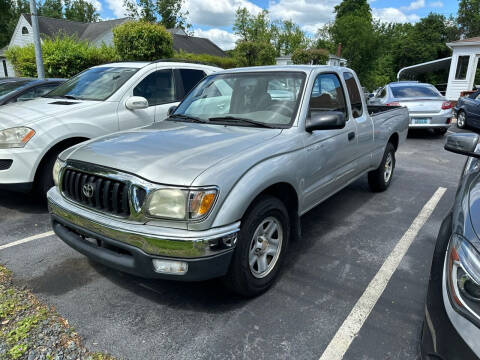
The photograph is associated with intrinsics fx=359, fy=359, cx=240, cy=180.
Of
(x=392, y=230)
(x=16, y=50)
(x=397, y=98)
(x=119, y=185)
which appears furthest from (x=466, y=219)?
(x=16, y=50)

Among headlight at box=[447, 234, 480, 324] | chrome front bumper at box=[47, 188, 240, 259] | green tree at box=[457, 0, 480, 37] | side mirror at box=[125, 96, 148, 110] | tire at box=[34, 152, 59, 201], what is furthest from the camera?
green tree at box=[457, 0, 480, 37]

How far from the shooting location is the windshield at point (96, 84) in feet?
17.4

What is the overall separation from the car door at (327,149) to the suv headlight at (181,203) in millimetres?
1265

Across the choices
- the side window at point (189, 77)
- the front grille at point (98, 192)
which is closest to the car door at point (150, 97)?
the side window at point (189, 77)

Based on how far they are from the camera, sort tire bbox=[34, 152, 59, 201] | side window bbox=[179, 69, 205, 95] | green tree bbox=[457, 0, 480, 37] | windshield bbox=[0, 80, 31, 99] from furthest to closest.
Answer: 1. green tree bbox=[457, 0, 480, 37]
2. windshield bbox=[0, 80, 31, 99]
3. side window bbox=[179, 69, 205, 95]
4. tire bbox=[34, 152, 59, 201]

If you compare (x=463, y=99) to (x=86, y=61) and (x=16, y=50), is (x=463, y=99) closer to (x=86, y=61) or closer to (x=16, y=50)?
(x=86, y=61)

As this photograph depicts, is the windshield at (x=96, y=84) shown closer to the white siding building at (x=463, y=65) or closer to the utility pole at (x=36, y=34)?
the utility pole at (x=36, y=34)

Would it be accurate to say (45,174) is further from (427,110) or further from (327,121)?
(427,110)

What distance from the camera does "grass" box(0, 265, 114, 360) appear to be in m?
2.30

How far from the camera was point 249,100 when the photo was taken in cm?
362

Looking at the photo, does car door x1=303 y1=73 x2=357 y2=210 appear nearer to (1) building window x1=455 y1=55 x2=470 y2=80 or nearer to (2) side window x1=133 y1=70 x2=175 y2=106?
(2) side window x1=133 y1=70 x2=175 y2=106

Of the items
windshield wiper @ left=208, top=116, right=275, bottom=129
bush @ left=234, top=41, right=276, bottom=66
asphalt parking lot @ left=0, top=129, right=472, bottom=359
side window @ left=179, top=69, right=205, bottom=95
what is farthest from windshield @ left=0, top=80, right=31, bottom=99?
bush @ left=234, top=41, right=276, bottom=66

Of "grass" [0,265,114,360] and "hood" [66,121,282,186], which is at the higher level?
"hood" [66,121,282,186]

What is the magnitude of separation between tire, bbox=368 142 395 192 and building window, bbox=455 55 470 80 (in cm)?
2012
